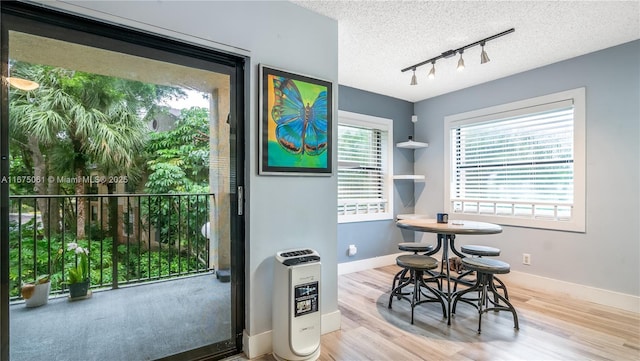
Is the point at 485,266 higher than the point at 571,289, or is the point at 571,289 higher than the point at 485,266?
the point at 485,266

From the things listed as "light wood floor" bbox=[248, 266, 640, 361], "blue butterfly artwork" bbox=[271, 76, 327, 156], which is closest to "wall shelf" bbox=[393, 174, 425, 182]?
"light wood floor" bbox=[248, 266, 640, 361]

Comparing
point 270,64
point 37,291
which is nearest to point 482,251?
point 270,64

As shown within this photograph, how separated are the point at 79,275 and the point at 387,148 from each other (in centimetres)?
386

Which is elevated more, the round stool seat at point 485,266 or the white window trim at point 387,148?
the white window trim at point 387,148

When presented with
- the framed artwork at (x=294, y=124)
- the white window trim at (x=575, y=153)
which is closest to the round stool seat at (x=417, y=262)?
the framed artwork at (x=294, y=124)

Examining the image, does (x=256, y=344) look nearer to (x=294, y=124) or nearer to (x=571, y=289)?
(x=294, y=124)

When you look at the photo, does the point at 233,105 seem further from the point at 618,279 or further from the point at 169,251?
the point at 618,279

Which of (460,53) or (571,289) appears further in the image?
(571,289)

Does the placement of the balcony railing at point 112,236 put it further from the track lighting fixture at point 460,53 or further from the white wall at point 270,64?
the track lighting fixture at point 460,53

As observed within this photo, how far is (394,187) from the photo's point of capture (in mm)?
4590

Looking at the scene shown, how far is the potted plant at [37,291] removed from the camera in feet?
5.16

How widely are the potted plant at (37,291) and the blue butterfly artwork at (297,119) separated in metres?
1.59

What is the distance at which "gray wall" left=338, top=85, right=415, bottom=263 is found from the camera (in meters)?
4.09

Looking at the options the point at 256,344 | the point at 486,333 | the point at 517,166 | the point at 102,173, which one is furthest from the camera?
the point at 517,166
